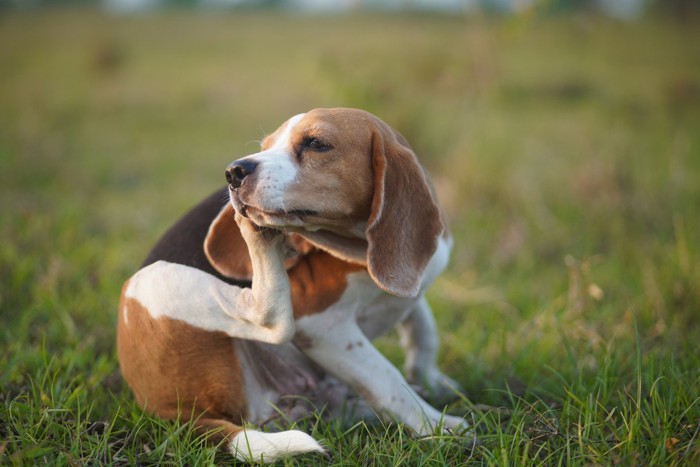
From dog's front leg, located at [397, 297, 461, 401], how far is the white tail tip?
1.14 m

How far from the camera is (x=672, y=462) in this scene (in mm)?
2285

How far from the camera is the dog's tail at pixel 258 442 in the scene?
2291 millimetres

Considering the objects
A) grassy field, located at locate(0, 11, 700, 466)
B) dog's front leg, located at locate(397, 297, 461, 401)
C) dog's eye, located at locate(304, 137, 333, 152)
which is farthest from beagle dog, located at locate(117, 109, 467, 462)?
dog's front leg, located at locate(397, 297, 461, 401)

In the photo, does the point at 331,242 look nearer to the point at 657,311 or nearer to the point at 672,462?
the point at 672,462

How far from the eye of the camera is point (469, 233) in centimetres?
569

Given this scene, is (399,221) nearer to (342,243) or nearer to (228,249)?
(342,243)

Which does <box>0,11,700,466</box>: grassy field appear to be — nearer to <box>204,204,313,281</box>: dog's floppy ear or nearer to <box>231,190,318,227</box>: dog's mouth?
<box>204,204,313,281</box>: dog's floppy ear

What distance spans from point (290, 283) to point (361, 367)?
1.53ft

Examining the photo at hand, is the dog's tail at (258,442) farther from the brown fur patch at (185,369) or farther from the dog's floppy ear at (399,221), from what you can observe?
the dog's floppy ear at (399,221)

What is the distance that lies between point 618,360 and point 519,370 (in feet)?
1.57

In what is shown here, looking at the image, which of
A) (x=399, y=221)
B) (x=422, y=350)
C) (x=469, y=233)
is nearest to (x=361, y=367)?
(x=399, y=221)

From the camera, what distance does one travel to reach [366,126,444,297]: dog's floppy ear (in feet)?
8.60

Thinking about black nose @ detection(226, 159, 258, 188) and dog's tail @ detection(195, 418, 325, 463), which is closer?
dog's tail @ detection(195, 418, 325, 463)

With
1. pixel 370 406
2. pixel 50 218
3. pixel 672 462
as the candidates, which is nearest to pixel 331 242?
pixel 370 406
